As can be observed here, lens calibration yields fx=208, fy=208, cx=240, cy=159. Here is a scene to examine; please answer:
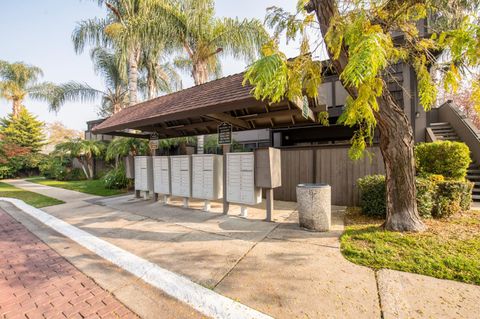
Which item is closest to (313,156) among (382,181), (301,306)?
(382,181)

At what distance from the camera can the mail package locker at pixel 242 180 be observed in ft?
16.6

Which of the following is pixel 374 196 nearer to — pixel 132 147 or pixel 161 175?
pixel 161 175

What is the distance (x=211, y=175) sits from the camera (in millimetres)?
5738

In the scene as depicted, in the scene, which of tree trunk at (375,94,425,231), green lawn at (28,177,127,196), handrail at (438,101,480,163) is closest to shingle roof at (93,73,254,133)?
tree trunk at (375,94,425,231)

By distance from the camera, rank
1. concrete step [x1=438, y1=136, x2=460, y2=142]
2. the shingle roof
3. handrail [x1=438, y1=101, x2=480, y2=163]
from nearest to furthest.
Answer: the shingle roof < handrail [x1=438, y1=101, x2=480, y2=163] < concrete step [x1=438, y1=136, x2=460, y2=142]

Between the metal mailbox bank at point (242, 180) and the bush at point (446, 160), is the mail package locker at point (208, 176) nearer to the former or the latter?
the metal mailbox bank at point (242, 180)

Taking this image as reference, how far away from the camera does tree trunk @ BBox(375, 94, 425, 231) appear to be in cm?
371

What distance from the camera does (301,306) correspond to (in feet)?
6.95

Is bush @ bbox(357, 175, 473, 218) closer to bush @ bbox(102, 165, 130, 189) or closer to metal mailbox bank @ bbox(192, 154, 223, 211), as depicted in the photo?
metal mailbox bank @ bbox(192, 154, 223, 211)

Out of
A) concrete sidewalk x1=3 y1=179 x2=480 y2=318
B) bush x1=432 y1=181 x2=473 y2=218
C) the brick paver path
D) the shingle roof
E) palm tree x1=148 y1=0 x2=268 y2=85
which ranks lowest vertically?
the brick paver path

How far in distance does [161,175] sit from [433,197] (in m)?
7.29

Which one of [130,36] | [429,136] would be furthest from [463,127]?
[130,36]

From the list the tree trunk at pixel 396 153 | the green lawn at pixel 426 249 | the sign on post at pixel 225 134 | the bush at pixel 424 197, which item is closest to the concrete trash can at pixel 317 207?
the green lawn at pixel 426 249

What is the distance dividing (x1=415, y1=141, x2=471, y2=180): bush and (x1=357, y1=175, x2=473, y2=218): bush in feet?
2.51
